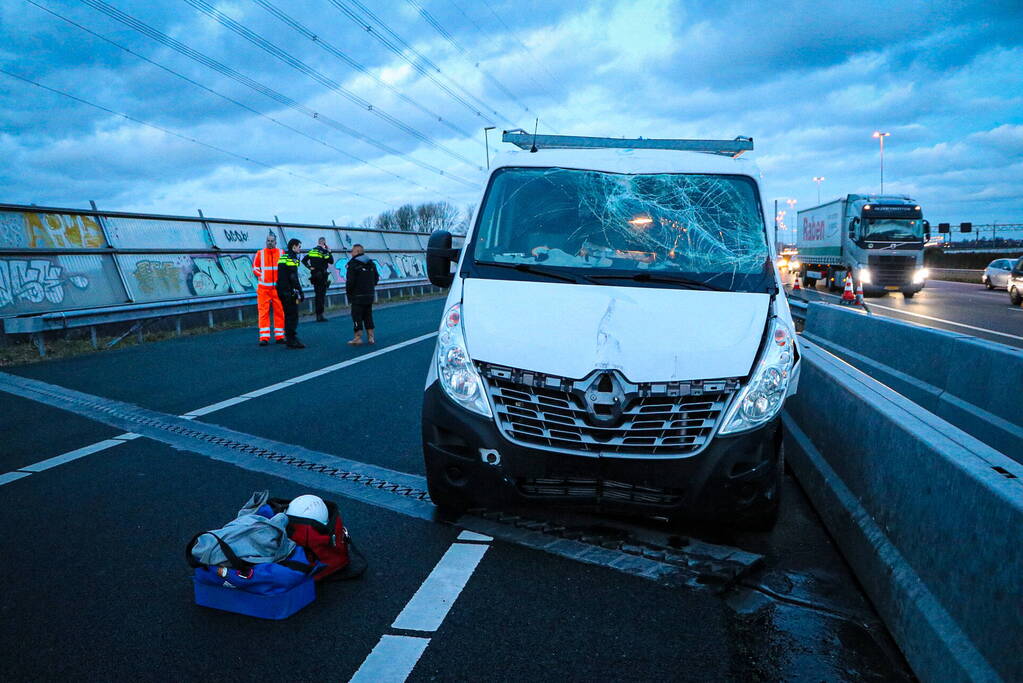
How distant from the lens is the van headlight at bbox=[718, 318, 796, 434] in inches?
144

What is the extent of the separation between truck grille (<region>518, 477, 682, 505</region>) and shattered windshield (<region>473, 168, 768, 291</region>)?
1.31 m

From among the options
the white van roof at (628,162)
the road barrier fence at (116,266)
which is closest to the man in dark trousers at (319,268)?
the road barrier fence at (116,266)

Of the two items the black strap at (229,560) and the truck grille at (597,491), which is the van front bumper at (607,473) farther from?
the black strap at (229,560)

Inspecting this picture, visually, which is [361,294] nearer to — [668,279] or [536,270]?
[536,270]

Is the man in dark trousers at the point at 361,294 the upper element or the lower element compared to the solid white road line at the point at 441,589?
upper

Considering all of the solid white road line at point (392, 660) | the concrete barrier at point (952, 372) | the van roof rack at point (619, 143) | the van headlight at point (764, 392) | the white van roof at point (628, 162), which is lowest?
the solid white road line at point (392, 660)

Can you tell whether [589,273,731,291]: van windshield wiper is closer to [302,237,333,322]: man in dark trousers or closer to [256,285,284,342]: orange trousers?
[256,285,284,342]: orange trousers

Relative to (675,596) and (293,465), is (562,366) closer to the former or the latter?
(675,596)

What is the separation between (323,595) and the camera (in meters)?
3.50

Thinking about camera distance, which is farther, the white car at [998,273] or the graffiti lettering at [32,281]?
the white car at [998,273]

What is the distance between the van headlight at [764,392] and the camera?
365 centimetres

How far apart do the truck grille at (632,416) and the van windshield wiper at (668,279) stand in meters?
0.90

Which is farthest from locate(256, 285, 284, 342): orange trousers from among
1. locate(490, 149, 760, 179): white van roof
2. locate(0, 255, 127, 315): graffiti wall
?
locate(490, 149, 760, 179): white van roof

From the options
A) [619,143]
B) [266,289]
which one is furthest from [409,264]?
[619,143]
